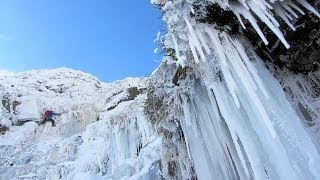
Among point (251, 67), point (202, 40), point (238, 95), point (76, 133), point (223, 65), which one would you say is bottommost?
point (238, 95)

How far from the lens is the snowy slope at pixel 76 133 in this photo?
14041mm

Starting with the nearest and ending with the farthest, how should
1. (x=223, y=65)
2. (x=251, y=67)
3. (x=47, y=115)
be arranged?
(x=251, y=67), (x=223, y=65), (x=47, y=115)

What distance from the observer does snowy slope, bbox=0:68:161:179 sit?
14.0 meters

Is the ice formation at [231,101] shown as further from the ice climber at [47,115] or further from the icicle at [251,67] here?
the ice climber at [47,115]

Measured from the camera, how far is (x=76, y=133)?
18.8 meters

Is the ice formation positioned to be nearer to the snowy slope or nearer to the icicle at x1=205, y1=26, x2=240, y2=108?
the icicle at x1=205, y1=26, x2=240, y2=108

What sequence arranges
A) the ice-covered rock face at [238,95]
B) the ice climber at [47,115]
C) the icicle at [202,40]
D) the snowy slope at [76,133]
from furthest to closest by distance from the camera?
the ice climber at [47,115] → the snowy slope at [76,133] → the icicle at [202,40] → the ice-covered rock face at [238,95]

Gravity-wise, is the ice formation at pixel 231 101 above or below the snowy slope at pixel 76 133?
below

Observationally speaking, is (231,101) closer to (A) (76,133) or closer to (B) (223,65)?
(B) (223,65)

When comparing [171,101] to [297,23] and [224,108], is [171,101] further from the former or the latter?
[297,23]

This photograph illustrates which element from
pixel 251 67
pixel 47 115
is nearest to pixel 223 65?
pixel 251 67

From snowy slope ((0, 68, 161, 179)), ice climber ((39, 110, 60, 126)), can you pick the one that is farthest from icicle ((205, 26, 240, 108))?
ice climber ((39, 110, 60, 126))

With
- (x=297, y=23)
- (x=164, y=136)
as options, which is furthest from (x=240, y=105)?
(x=164, y=136)

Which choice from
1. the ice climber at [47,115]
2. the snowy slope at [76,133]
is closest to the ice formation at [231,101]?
the snowy slope at [76,133]
